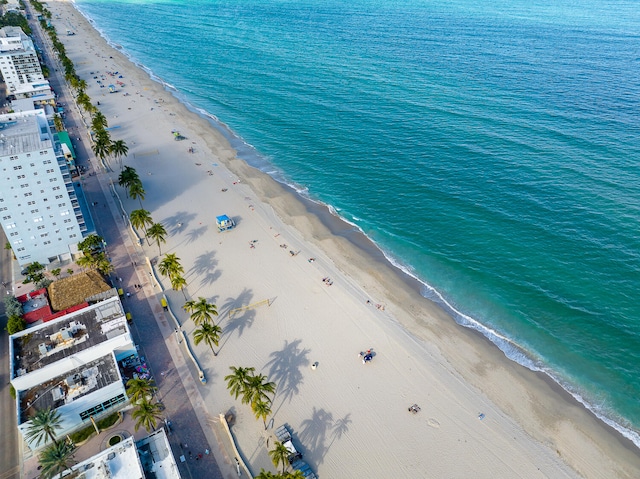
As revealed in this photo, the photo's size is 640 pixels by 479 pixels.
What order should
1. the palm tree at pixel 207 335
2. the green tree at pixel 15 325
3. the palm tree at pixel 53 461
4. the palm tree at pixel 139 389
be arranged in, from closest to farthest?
1. the palm tree at pixel 53 461
2. the palm tree at pixel 139 389
3. the palm tree at pixel 207 335
4. the green tree at pixel 15 325

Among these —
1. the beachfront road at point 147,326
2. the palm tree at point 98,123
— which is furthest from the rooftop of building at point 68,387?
the palm tree at point 98,123

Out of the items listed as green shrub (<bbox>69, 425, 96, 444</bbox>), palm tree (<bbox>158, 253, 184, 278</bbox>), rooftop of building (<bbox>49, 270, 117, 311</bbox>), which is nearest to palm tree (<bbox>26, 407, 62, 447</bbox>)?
green shrub (<bbox>69, 425, 96, 444</bbox>)

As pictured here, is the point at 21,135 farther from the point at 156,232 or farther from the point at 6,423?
the point at 6,423

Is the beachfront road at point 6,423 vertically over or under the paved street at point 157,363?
under

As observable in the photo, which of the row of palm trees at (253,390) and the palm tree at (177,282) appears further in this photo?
the palm tree at (177,282)

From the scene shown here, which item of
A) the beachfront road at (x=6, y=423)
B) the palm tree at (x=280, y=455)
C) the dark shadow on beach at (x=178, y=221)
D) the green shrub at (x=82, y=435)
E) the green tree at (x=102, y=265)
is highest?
the palm tree at (x=280, y=455)

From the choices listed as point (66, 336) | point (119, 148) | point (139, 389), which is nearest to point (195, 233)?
point (66, 336)

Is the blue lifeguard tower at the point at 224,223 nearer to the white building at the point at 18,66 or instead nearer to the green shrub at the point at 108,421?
the green shrub at the point at 108,421

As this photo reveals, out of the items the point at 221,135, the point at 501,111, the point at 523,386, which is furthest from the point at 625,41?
the point at 523,386

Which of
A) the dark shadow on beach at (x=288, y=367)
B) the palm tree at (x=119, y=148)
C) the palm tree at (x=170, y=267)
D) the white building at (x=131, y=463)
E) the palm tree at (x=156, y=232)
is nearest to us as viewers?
the white building at (x=131, y=463)
